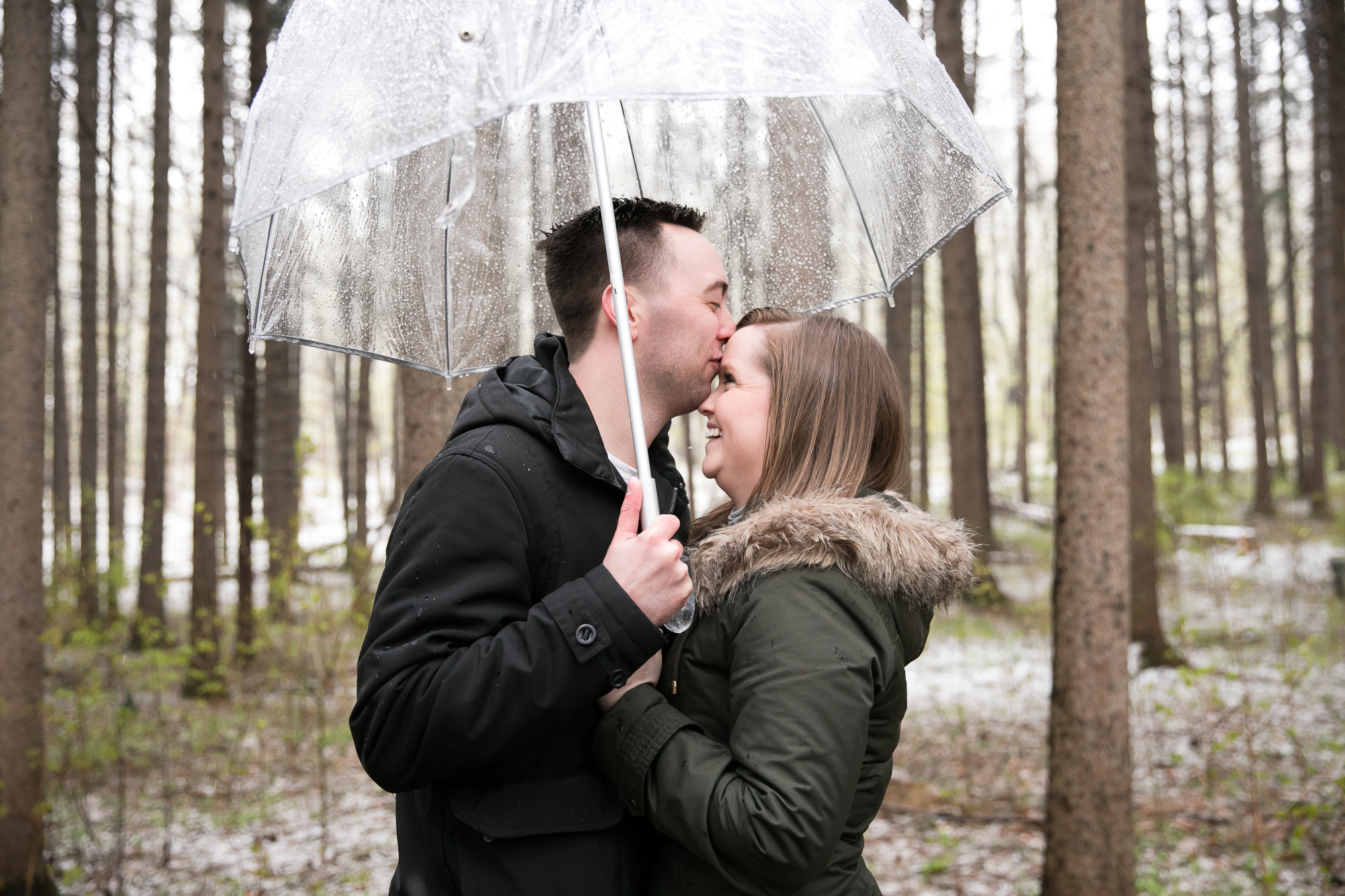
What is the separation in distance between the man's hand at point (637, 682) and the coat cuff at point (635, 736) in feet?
0.04

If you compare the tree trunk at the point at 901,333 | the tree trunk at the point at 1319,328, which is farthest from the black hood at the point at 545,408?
the tree trunk at the point at 1319,328

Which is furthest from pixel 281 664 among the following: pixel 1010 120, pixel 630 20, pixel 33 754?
pixel 1010 120

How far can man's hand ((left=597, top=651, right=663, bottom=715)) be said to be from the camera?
1.81m

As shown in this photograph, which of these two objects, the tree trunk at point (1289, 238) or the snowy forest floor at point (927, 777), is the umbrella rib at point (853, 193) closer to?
the snowy forest floor at point (927, 777)

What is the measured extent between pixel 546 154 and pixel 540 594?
1.42m

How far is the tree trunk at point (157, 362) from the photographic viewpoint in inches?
412

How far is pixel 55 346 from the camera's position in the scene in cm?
1409

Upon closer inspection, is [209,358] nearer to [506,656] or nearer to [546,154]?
[546,154]

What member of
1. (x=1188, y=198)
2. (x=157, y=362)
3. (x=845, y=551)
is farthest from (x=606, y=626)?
(x=1188, y=198)

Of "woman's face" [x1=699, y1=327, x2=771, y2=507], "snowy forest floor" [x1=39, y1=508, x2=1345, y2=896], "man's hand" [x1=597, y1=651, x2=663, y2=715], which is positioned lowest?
"snowy forest floor" [x1=39, y1=508, x2=1345, y2=896]

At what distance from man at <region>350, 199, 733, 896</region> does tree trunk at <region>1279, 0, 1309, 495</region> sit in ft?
55.5

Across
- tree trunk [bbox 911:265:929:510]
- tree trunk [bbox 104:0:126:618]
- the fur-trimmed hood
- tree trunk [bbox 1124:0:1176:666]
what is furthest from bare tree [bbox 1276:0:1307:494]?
tree trunk [bbox 104:0:126:618]

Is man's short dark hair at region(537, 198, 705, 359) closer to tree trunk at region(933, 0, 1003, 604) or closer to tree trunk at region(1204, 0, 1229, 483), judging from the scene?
tree trunk at region(933, 0, 1003, 604)

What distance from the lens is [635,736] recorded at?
1761 millimetres
